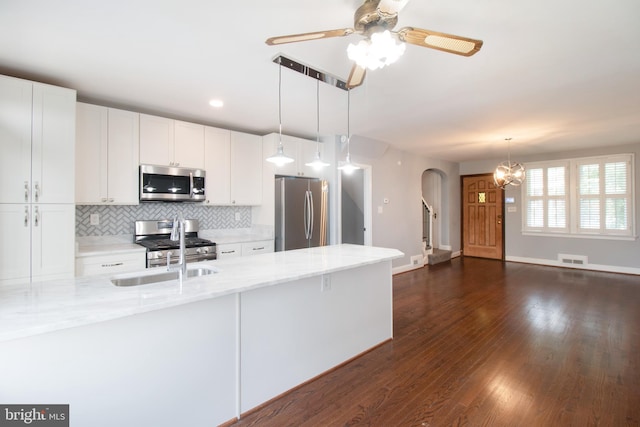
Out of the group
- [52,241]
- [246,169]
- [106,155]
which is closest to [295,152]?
[246,169]

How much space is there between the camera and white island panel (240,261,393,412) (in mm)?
1971

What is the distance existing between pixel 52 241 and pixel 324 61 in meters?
2.80

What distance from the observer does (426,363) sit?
2547 millimetres

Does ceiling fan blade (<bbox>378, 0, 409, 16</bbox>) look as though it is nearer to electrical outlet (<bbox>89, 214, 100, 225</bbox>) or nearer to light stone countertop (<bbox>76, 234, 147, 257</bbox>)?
light stone countertop (<bbox>76, 234, 147, 257</bbox>)

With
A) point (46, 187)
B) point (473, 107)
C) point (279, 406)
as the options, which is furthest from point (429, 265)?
point (46, 187)

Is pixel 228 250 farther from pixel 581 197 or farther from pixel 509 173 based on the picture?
pixel 581 197

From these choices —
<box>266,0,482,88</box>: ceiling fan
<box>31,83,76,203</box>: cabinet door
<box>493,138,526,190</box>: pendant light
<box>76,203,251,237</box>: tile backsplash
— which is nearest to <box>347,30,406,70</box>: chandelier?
<box>266,0,482,88</box>: ceiling fan

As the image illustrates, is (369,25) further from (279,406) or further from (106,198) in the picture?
(106,198)

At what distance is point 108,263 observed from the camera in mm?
3002

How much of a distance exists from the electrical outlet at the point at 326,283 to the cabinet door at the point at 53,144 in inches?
93.7

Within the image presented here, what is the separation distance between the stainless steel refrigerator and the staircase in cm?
330

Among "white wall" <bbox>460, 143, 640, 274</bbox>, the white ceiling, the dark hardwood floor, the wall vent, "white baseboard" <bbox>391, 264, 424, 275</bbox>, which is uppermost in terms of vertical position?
the white ceiling

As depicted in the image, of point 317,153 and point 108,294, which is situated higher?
point 317,153

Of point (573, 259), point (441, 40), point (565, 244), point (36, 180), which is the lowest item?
point (573, 259)
